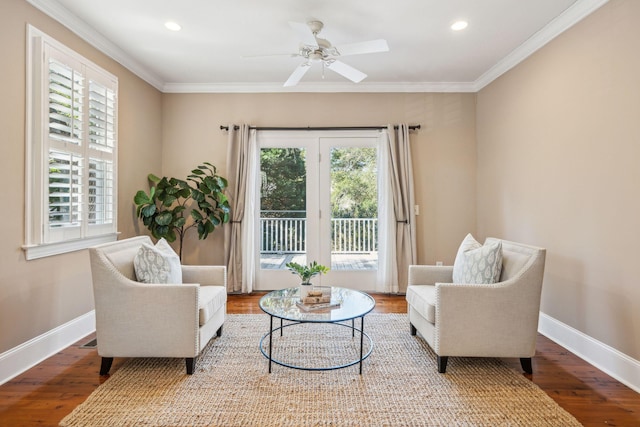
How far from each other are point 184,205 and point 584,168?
4.34 metres

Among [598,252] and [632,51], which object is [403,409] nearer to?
[598,252]

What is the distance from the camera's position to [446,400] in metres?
2.11

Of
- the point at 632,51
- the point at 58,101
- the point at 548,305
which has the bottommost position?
the point at 548,305

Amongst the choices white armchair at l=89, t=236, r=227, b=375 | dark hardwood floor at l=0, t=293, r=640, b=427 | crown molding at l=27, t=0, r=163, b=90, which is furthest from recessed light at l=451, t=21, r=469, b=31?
crown molding at l=27, t=0, r=163, b=90

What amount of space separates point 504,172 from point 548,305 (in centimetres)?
155

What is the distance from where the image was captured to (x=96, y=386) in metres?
2.27

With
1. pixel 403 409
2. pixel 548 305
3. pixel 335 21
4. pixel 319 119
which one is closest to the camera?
pixel 403 409

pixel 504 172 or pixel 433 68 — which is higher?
pixel 433 68

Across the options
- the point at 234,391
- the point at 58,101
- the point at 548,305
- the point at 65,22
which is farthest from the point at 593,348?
the point at 65,22

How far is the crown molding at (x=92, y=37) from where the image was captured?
2.71 m

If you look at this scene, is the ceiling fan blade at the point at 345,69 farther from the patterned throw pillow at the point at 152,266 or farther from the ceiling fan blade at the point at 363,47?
the patterned throw pillow at the point at 152,266

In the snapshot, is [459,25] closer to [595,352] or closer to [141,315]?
[595,352]

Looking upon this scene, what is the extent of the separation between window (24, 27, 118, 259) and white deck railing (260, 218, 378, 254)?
1878 mm

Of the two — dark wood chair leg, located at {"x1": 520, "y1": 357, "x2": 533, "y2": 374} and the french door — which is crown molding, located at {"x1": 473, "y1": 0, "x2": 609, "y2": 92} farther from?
dark wood chair leg, located at {"x1": 520, "y1": 357, "x2": 533, "y2": 374}
